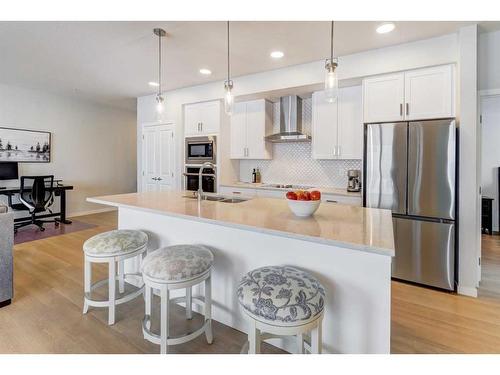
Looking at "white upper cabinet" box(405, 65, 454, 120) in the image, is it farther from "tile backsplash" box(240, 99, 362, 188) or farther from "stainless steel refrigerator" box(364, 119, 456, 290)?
"tile backsplash" box(240, 99, 362, 188)

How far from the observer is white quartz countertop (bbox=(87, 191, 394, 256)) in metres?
1.31

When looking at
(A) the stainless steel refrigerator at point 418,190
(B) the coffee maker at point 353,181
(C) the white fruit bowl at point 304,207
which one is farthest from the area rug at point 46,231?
(A) the stainless steel refrigerator at point 418,190

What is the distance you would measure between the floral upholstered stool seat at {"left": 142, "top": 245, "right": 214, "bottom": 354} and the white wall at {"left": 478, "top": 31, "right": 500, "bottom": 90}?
10.6 ft

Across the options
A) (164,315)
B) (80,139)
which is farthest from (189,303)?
(80,139)

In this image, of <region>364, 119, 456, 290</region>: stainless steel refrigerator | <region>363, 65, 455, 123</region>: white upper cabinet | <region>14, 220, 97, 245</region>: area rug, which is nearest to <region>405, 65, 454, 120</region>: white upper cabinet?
<region>363, 65, 455, 123</region>: white upper cabinet

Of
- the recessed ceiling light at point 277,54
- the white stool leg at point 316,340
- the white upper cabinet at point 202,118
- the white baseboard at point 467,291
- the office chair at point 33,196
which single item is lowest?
the white baseboard at point 467,291

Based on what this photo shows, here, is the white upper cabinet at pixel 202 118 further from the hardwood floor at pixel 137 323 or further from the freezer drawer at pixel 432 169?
the freezer drawer at pixel 432 169

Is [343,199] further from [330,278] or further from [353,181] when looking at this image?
[330,278]

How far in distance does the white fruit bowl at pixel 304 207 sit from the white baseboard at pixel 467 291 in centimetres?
204

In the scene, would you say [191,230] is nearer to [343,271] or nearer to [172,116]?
[343,271]

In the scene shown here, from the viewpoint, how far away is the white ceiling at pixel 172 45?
8.61 feet

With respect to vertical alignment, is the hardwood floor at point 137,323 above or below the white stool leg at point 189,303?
below
